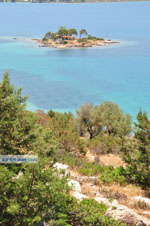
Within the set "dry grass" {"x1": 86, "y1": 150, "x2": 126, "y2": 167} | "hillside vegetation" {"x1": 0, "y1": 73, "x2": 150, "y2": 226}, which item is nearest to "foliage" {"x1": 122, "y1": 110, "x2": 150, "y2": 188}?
"hillside vegetation" {"x1": 0, "y1": 73, "x2": 150, "y2": 226}

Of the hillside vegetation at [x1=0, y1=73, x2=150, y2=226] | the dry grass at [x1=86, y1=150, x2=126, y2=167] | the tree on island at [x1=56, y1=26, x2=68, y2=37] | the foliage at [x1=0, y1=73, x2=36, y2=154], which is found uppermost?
the tree on island at [x1=56, y1=26, x2=68, y2=37]

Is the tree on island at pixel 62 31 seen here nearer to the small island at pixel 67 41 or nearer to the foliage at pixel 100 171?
the small island at pixel 67 41

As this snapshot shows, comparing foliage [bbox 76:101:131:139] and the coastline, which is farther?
the coastline

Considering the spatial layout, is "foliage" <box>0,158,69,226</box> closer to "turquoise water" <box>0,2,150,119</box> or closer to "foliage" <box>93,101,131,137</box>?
"foliage" <box>93,101,131,137</box>

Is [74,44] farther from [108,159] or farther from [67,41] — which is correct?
[108,159]

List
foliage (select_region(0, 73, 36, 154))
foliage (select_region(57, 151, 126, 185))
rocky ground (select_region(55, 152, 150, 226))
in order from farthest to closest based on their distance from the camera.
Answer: foliage (select_region(57, 151, 126, 185)) → rocky ground (select_region(55, 152, 150, 226)) → foliage (select_region(0, 73, 36, 154))

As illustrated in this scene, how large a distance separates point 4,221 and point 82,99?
4265cm

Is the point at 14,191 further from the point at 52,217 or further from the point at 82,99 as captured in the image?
the point at 82,99

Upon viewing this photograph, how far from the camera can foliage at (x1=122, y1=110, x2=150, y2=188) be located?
34.9ft

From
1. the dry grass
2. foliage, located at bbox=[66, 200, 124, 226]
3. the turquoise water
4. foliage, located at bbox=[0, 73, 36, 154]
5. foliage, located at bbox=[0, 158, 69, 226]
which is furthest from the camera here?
the turquoise water

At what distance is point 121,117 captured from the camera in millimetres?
→ 25875

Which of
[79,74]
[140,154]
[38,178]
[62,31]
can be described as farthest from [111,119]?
[62,31]

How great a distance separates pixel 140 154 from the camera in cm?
1091

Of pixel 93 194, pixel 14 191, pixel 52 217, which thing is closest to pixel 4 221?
pixel 14 191
